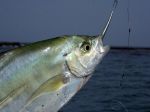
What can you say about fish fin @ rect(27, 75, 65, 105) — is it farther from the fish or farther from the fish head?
the fish head

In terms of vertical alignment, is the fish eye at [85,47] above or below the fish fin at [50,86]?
above

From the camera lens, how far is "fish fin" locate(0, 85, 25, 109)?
2.90m

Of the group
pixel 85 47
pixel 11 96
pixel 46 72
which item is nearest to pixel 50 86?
pixel 46 72

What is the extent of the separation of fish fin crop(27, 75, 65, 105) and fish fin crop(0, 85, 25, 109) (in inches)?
3.8

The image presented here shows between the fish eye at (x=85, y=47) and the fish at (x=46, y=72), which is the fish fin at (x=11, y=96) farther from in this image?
the fish eye at (x=85, y=47)

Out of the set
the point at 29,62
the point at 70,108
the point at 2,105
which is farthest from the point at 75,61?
the point at 70,108

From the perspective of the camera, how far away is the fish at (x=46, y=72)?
295 cm

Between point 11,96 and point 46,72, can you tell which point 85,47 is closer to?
point 46,72

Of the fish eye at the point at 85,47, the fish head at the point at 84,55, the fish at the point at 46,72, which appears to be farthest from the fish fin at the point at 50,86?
the fish eye at the point at 85,47

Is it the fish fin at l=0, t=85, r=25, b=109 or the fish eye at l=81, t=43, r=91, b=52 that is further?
the fish eye at l=81, t=43, r=91, b=52

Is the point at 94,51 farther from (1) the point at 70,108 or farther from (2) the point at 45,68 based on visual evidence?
(1) the point at 70,108

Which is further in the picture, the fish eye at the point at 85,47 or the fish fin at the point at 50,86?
the fish eye at the point at 85,47

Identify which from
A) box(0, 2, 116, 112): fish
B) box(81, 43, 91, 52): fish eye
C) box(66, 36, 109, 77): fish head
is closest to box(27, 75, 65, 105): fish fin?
box(0, 2, 116, 112): fish

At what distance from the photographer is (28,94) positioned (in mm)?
2965
